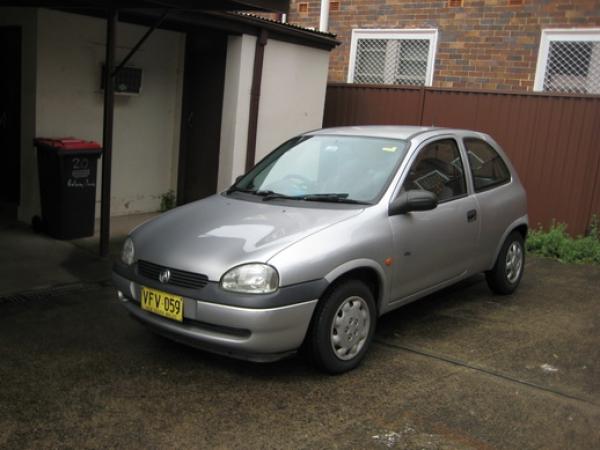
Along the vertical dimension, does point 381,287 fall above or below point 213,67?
below

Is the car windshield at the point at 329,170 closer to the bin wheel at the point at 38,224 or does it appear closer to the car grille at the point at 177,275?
the car grille at the point at 177,275

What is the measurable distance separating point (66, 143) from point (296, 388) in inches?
178

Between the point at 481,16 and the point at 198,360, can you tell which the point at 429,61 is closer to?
the point at 481,16

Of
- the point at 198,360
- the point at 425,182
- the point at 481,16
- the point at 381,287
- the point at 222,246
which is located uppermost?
the point at 481,16

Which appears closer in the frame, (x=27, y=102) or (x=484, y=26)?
(x=27, y=102)

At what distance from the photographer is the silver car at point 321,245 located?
13.1 feet

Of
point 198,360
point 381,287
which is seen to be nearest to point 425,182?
point 381,287

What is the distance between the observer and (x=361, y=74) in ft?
39.6

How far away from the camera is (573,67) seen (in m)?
9.97

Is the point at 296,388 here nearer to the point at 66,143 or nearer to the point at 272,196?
the point at 272,196

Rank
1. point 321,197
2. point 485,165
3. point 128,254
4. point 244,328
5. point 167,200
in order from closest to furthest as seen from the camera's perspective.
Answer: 1. point 244,328
2. point 128,254
3. point 321,197
4. point 485,165
5. point 167,200

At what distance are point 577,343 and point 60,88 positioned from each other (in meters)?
6.19

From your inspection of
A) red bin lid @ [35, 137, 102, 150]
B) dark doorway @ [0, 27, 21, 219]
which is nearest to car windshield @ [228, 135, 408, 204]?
red bin lid @ [35, 137, 102, 150]

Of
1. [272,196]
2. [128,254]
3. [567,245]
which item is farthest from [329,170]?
[567,245]
